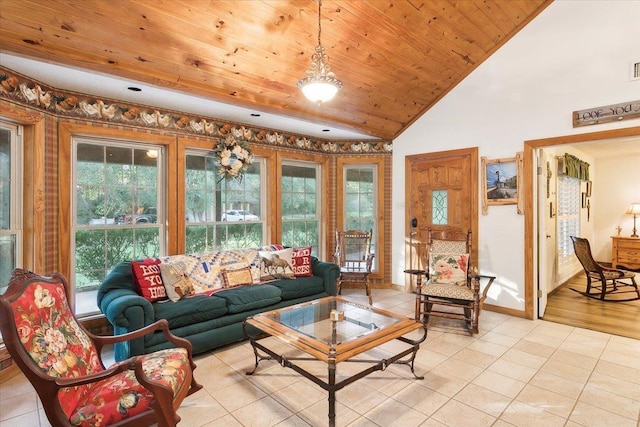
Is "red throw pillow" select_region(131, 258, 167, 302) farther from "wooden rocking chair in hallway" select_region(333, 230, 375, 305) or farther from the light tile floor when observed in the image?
"wooden rocking chair in hallway" select_region(333, 230, 375, 305)

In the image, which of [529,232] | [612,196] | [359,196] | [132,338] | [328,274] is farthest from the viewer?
[612,196]

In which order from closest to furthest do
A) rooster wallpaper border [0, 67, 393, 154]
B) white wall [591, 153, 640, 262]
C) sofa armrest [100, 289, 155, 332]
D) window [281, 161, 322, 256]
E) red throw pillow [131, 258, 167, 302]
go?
sofa armrest [100, 289, 155, 332] < rooster wallpaper border [0, 67, 393, 154] < red throw pillow [131, 258, 167, 302] < window [281, 161, 322, 256] < white wall [591, 153, 640, 262]

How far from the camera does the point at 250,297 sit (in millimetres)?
Answer: 3340

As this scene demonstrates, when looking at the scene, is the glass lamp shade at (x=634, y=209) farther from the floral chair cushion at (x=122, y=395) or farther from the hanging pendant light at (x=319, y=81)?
the floral chair cushion at (x=122, y=395)

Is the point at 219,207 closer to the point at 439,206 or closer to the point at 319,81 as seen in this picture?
the point at 319,81

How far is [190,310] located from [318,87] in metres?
2.21

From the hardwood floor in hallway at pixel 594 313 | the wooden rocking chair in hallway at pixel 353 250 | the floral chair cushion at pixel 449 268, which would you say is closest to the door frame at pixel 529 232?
the hardwood floor in hallway at pixel 594 313

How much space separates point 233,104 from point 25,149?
1.89m

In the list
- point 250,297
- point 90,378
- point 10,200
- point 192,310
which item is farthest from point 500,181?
point 10,200

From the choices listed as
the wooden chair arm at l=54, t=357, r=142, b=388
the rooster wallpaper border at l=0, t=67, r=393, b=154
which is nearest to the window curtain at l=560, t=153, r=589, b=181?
the rooster wallpaper border at l=0, t=67, r=393, b=154

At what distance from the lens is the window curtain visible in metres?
5.20

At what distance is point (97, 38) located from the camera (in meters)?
2.39

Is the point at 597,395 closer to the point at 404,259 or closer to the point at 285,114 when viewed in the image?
the point at 404,259

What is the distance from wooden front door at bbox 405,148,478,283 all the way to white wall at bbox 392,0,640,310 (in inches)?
6.0
